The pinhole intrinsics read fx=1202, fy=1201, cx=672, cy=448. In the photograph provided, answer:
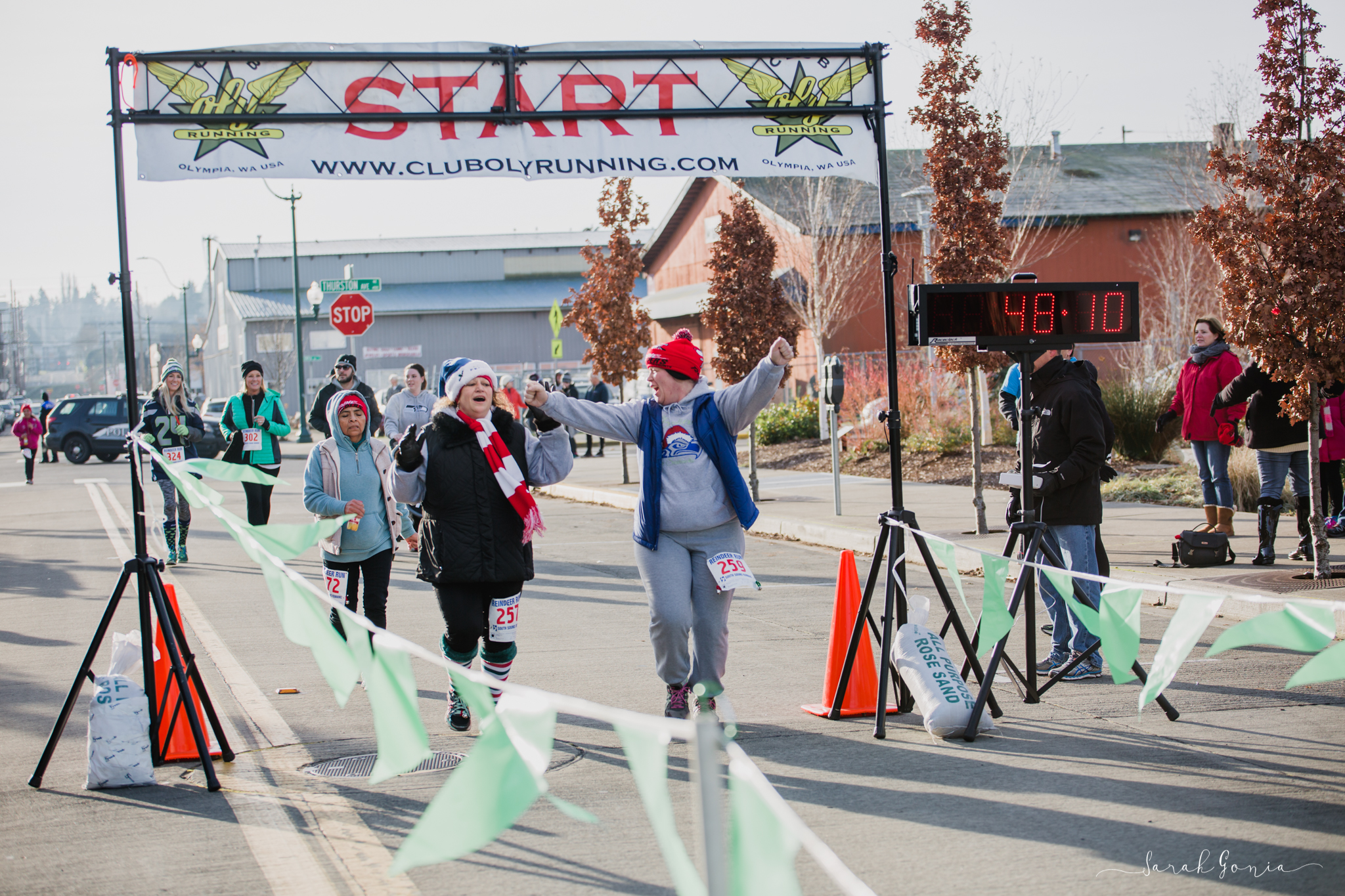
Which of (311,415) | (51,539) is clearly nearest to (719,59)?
(311,415)

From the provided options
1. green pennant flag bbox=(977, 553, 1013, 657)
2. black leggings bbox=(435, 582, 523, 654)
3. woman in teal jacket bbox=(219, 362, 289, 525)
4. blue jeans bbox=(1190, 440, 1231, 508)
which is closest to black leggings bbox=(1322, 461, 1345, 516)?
blue jeans bbox=(1190, 440, 1231, 508)

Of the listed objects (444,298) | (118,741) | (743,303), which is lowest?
(118,741)

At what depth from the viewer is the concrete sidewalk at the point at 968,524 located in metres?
9.19

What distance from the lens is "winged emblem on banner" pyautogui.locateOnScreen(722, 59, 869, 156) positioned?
7.13 m

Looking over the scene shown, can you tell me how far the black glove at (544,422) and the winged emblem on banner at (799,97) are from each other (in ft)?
7.74

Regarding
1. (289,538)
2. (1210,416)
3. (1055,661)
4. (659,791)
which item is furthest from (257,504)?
(659,791)

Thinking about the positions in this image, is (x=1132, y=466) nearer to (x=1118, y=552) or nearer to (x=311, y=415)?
(x=1118, y=552)

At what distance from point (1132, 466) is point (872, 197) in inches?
577

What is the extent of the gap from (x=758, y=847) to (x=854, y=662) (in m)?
4.26

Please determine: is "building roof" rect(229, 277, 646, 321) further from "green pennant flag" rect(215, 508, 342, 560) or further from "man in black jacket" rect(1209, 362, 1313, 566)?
"green pennant flag" rect(215, 508, 342, 560)

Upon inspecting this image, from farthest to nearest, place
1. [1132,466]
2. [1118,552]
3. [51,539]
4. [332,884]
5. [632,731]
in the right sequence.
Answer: [1132,466] < [51,539] < [1118,552] < [332,884] < [632,731]

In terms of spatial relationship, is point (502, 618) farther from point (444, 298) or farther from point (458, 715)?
point (444, 298)

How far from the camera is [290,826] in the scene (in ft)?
15.7

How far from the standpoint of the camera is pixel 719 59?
279 inches
